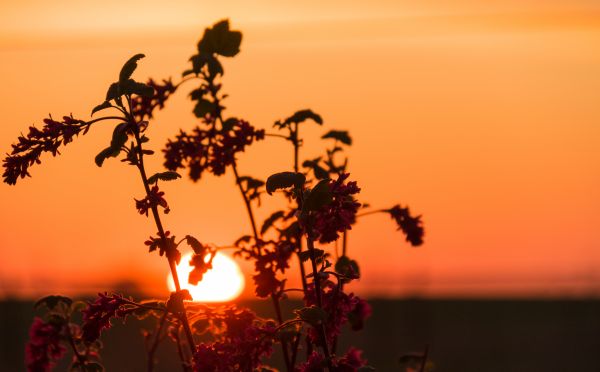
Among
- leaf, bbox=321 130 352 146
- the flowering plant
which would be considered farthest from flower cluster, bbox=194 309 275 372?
leaf, bbox=321 130 352 146

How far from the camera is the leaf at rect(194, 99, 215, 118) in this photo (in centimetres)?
495

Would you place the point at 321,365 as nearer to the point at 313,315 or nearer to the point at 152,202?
the point at 313,315

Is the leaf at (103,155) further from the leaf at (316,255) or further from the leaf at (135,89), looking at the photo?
the leaf at (316,255)

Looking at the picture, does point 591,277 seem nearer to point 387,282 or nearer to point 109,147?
point 387,282

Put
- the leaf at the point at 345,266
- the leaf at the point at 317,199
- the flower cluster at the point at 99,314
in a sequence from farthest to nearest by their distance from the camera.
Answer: the leaf at the point at 345,266
the flower cluster at the point at 99,314
the leaf at the point at 317,199

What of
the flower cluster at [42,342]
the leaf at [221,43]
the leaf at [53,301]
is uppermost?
the leaf at [221,43]

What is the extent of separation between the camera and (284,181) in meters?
4.04

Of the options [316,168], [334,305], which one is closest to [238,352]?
[334,305]

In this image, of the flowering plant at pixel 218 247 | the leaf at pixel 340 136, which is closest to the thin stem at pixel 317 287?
the flowering plant at pixel 218 247

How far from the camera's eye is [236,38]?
17.3ft

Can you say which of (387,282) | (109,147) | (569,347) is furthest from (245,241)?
(387,282)

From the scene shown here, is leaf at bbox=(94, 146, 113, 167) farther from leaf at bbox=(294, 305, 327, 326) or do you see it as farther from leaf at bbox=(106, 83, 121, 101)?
leaf at bbox=(294, 305, 327, 326)

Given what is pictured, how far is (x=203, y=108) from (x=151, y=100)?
0.96ft

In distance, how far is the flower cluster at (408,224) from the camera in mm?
4902
